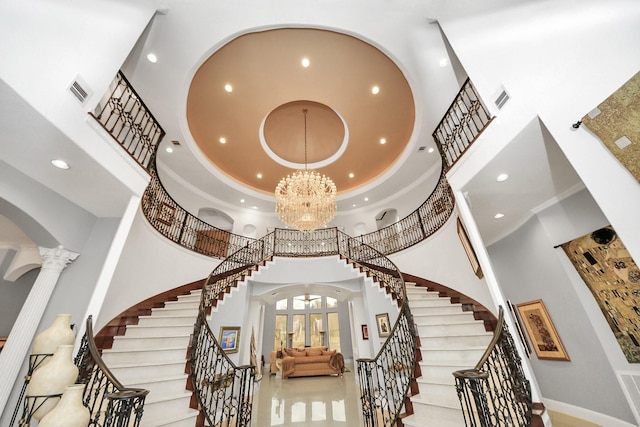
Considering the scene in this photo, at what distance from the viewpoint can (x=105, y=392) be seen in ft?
7.39

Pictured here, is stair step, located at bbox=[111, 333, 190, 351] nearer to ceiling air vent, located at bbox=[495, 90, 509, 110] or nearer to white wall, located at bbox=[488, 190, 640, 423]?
ceiling air vent, located at bbox=[495, 90, 509, 110]

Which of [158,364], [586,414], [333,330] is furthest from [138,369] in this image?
[333,330]

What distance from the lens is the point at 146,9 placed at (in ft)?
11.9

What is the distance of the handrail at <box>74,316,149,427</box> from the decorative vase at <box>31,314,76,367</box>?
8.3 inches

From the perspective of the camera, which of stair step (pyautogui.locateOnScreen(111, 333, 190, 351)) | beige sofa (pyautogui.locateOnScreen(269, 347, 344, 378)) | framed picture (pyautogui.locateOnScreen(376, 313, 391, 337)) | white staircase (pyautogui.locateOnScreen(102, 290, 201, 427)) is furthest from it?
beige sofa (pyautogui.locateOnScreen(269, 347, 344, 378))

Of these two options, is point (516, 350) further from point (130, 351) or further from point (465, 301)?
point (130, 351)

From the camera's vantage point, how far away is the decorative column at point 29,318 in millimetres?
2801

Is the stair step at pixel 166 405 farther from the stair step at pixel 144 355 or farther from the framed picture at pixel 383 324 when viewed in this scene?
the framed picture at pixel 383 324

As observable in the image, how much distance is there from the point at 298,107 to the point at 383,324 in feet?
20.2

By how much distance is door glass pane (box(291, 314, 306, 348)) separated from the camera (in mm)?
12445

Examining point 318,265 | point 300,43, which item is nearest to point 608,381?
point 318,265

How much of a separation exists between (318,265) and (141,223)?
4614mm

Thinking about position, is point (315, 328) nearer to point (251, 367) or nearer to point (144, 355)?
point (251, 367)

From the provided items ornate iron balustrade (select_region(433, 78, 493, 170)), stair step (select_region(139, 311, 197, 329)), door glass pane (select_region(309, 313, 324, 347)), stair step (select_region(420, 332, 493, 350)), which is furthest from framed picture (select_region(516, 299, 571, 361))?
door glass pane (select_region(309, 313, 324, 347))
